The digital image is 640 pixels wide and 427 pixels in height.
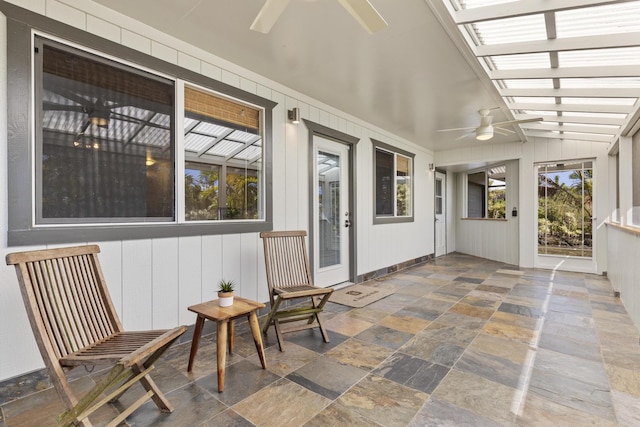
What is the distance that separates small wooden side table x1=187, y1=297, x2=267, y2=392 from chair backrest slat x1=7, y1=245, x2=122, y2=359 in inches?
18.7

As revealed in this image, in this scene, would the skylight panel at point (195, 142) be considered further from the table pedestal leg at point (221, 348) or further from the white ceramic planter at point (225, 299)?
the table pedestal leg at point (221, 348)

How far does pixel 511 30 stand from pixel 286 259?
2.75 m

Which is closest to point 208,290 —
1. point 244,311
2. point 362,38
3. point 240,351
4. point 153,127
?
point 240,351

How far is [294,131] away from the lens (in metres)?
3.70

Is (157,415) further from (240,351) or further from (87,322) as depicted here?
(240,351)

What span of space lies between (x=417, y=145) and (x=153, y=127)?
520 cm

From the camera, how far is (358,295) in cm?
404

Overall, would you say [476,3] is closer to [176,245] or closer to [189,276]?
[176,245]

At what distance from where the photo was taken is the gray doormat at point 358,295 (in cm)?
374

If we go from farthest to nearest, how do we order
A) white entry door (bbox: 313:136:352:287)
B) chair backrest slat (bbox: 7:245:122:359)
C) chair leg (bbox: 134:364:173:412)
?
1. white entry door (bbox: 313:136:352:287)
2. chair leg (bbox: 134:364:173:412)
3. chair backrest slat (bbox: 7:245:122:359)

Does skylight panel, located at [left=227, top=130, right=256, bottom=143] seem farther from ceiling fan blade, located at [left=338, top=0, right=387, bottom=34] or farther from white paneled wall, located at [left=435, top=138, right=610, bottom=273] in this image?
white paneled wall, located at [left=435, top=138, right=610, bottom=273]

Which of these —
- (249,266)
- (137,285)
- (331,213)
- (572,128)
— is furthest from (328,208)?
(572,128)

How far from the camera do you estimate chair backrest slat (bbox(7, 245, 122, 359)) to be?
4.73 feet

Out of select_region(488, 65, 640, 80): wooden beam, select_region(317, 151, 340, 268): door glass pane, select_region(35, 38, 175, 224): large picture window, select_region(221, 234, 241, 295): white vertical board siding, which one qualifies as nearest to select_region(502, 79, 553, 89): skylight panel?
select_region(488, 65, 640, 80): wooden beam
